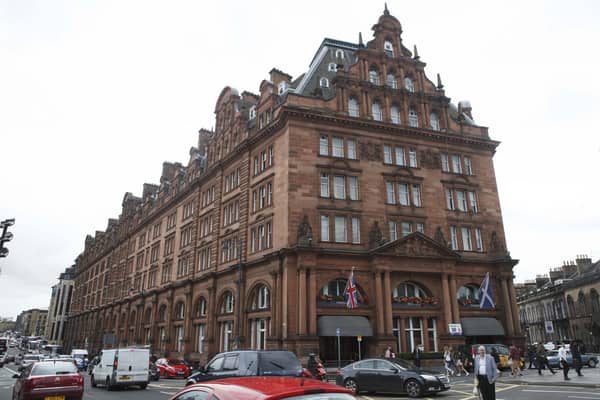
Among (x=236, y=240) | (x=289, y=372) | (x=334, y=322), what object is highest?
(x=236, y=240)

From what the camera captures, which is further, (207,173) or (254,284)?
(207,173)

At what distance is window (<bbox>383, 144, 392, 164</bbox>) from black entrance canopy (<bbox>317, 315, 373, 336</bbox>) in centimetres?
1423

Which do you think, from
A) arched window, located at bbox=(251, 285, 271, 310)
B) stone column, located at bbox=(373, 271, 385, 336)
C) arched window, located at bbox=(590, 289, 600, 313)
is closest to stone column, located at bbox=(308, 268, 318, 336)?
arched window, located at bbox=(251, 285, 271, 310)

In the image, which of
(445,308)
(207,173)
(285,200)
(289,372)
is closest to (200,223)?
(207,173)

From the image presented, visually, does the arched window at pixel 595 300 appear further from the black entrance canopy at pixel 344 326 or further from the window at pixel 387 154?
the black entrance canopy at pixel 344 326

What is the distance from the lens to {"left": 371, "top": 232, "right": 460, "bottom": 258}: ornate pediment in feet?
118

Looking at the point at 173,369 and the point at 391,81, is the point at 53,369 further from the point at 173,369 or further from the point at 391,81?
the point at 391,81

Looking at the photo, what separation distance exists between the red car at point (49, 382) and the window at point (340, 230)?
22908mm

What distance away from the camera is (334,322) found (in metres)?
33.2

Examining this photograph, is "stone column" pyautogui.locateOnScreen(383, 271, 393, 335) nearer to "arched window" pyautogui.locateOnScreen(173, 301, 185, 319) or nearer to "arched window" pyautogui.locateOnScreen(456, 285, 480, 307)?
"arched window" pyautogui.locateOnScreen(456, 285, 480, 307)

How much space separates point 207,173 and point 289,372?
125ft

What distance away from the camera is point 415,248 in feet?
121

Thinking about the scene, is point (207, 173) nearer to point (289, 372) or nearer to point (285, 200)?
point (285, 200)

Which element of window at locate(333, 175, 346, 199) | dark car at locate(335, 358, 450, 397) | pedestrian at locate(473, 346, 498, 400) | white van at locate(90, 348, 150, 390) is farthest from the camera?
window at locate(333, 175, 346, 199)
